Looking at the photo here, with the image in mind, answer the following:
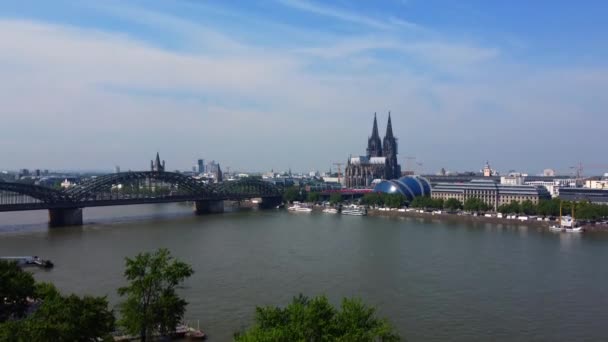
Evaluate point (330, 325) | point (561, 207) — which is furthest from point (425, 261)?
point (561, 207)

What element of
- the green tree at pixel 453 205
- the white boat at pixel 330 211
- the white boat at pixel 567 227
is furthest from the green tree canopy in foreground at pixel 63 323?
the white boat at pixel 330 211

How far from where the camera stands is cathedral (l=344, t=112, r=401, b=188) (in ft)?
262

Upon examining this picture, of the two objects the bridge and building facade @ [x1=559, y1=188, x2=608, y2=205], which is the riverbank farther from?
the bridge

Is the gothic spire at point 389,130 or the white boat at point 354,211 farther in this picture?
the gothic spire at point 389,130

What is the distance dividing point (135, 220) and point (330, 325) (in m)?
33.6

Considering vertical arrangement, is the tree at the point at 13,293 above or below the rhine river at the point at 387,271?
above

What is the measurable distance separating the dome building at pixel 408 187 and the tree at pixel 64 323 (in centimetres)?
4897

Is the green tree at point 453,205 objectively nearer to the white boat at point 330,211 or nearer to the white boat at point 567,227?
the white boat at point 330,211

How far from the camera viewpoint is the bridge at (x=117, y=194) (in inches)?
1460

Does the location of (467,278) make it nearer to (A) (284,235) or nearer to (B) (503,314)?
(B) (503,314)

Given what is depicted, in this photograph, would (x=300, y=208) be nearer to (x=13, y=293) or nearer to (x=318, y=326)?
(x=13, y=293)

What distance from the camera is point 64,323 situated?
29.3 ft

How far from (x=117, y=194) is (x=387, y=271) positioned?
1405 inches

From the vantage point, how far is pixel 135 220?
4022cm
